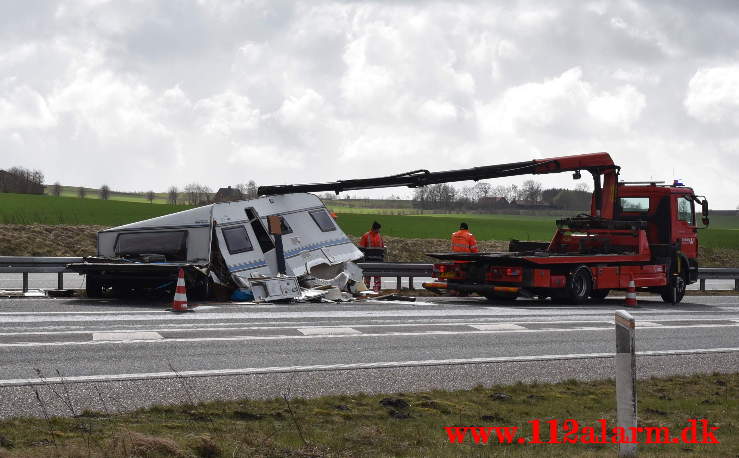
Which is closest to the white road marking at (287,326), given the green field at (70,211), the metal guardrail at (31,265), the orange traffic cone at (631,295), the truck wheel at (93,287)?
the orange traffic cone at (631,295)

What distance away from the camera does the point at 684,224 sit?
22922 millimetres

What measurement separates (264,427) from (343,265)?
554 inches

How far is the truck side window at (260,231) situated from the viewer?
19.8 m

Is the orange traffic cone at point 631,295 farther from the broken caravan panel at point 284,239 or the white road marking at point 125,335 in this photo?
the white road marking at point 125,335

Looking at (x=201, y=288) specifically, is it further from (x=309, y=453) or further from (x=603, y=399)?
(x=309, y=453)

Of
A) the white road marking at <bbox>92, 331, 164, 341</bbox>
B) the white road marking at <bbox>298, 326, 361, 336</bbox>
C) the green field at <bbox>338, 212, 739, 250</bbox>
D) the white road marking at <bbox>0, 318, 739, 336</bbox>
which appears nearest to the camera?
the white road marking at <bbox>92, 331, 164, 341</bbox>

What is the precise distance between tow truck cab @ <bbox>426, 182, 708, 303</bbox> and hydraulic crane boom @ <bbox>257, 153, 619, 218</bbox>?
360mm

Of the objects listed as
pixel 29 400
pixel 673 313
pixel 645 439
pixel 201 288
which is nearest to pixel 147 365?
pixel 29 400

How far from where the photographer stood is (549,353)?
12352mm

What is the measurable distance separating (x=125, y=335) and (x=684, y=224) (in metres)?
14.8

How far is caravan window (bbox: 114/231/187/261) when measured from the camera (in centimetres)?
1923

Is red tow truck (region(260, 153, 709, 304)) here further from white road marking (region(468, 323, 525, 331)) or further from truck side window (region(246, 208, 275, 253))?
white road marking (region(468, 323, 525, 331))

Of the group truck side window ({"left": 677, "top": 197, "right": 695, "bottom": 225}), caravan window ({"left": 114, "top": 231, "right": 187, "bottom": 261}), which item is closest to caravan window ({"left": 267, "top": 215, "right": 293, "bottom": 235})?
caravan window ({"left": 114, "top": 231, "right": 187, "bottom": 261})

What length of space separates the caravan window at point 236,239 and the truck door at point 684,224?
988 cm
